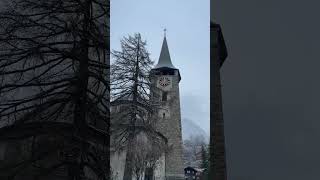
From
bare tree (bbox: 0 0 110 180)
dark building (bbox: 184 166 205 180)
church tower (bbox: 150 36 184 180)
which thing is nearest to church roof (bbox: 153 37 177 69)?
church tower (bbox: 150 36 184 180)

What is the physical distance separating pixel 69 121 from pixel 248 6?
1918 millimetres

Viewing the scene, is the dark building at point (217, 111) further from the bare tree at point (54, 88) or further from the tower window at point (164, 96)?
the bare tree at point (54, 88)

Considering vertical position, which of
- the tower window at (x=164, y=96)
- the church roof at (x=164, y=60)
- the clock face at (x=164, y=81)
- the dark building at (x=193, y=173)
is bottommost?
the dark building at (x=193, y=173)

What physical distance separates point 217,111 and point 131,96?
28.6 inches

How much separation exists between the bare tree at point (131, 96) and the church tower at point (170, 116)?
0.22 ft

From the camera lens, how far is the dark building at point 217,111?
2982mm

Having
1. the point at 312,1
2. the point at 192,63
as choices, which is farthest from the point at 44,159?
the point at 312,1

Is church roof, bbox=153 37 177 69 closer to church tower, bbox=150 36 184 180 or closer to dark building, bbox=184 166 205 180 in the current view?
church tower, bbox=150 36 184 180

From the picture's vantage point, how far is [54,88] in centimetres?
280

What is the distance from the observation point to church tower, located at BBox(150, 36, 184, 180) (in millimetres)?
2789

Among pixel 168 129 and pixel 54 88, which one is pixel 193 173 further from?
pixel 54 88

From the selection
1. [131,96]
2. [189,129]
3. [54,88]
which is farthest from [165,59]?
[54,88]

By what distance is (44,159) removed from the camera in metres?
2.70

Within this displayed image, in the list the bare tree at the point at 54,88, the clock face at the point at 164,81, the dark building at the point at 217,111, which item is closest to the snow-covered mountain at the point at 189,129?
the dark building at the point at 217,111
